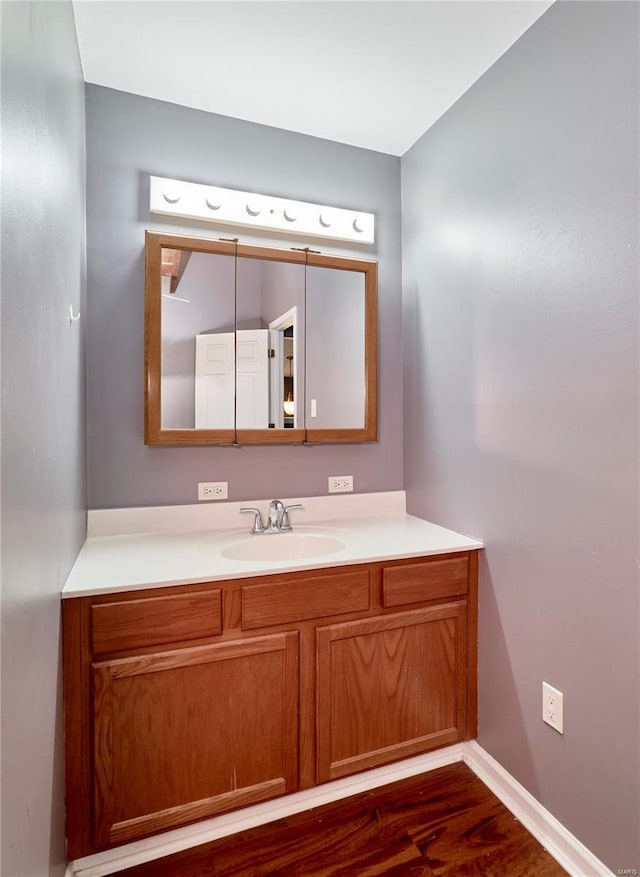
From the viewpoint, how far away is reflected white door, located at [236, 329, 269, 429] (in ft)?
6.38

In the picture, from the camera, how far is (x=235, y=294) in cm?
194

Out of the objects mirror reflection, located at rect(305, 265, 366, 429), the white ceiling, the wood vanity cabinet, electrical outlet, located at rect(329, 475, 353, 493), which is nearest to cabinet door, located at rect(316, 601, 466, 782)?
the wood vanity cabinet

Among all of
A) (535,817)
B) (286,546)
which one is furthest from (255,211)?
(535,817)

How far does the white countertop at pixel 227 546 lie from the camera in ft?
4.44

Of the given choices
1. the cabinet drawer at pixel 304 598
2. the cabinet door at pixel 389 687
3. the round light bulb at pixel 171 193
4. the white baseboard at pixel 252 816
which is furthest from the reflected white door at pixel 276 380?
the white baseboard at pixel 252 816

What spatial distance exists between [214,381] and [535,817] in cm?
183

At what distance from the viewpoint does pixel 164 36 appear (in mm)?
1547

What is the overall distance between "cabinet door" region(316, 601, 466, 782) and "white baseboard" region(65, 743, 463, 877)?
0.26 ft

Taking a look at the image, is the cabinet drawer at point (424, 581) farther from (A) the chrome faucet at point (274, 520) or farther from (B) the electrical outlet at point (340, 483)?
(B) the electrical outlet at point (340, 483)

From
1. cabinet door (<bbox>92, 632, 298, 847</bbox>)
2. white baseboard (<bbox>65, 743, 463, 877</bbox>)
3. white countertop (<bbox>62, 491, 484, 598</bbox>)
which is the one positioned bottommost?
white baseboard (<bbox>65, 743, 463, 877</bbox>)

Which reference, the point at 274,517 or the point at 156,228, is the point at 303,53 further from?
the point at 274,517

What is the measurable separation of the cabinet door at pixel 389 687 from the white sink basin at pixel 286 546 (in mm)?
353

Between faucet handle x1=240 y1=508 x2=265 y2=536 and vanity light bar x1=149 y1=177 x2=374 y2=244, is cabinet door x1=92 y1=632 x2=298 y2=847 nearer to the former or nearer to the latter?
faucet handle x1=240 y1=508 x2=265 y2=536

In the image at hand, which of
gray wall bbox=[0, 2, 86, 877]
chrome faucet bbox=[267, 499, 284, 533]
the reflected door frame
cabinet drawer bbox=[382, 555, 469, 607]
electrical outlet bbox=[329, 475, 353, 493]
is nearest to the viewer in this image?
gray wall bbox=[0, 2, 86, 877]
